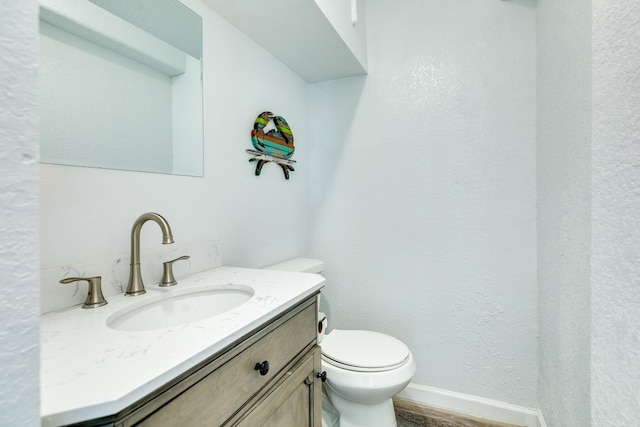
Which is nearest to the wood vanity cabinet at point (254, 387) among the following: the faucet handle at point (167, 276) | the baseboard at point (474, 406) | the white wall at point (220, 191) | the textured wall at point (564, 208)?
the faucet handle at point (167, 276)

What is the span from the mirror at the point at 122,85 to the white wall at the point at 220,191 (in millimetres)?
52

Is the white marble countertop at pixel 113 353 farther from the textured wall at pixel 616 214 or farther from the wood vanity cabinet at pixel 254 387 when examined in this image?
the textured wall at pixel 616 214

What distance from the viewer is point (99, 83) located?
0.89 metres

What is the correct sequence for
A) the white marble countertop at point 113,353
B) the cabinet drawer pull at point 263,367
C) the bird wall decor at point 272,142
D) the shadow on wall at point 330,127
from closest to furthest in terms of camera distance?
1. the white marble countertop at point 113,353
2. the cabinet drawer pull at point 263,367
3. the bird wall decor at point 272,142
4. the shadow on wall at point 330,127

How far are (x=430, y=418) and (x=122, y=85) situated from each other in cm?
205

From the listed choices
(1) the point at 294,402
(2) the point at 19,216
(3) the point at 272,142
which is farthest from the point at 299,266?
(2) the point at 19,216

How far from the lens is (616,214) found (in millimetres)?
504

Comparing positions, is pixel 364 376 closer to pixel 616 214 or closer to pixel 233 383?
pixel 233 383

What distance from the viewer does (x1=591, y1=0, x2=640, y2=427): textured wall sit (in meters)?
0.46

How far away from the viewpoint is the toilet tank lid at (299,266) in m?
1.56

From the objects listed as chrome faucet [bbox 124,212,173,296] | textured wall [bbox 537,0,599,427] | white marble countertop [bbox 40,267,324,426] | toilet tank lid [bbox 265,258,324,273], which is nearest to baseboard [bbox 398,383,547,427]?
textured wall [bbox 537,0,599,427]

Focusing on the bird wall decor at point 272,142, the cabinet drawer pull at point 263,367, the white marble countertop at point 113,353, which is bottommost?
the cabinet drawer pull at point 263,367

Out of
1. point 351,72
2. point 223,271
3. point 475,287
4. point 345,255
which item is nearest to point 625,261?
point 223,271

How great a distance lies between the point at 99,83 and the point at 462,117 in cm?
160
